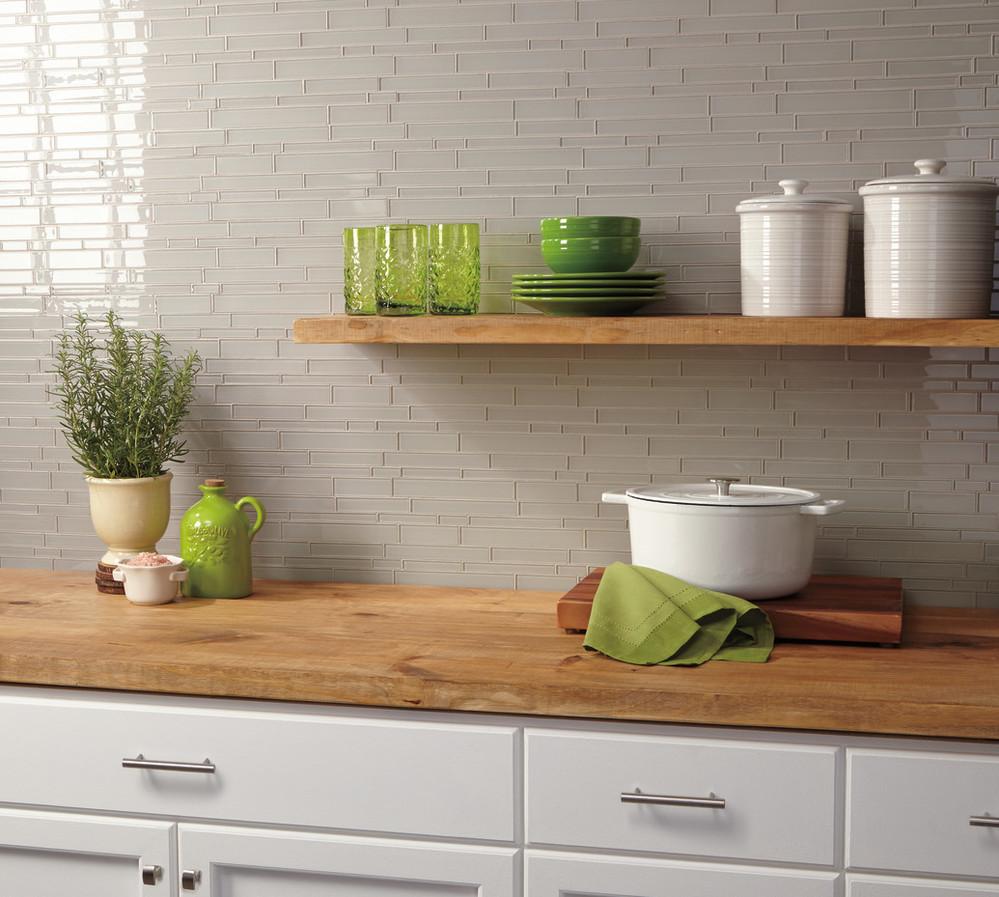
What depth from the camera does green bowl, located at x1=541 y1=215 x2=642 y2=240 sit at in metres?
2.21

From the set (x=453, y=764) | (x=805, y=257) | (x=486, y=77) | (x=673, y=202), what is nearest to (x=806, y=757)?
(x=453, y=764)

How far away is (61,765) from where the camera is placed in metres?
2.04

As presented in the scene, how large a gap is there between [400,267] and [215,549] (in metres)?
0.66

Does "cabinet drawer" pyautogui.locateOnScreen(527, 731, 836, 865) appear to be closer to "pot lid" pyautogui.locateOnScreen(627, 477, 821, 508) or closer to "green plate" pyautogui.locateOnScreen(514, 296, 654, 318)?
"pot lid" pyautogui.locateOnScreen(627, 477, 821, 508)

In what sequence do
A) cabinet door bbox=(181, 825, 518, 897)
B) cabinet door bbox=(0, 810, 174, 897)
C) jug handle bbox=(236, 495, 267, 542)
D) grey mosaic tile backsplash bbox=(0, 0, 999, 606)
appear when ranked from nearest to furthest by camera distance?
cabinet door bbox=(181, 825, 518, 897)
cabinet door bbox=(0, 810, 174, 897)
grey mosaic tile backsplash bbox=(0, 0, 999, 606)
jug handle bbox=(236, 495, 267, 542)

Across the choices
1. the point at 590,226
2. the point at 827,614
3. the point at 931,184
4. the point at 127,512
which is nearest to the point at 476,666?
the point at 827,614

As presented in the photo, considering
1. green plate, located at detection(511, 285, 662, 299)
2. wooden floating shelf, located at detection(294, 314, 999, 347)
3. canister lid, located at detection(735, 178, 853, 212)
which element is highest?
canister lid, located at detection(735, 178, 853, 212)

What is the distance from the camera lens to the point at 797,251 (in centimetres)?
215

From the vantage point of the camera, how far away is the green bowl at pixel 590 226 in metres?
2.21

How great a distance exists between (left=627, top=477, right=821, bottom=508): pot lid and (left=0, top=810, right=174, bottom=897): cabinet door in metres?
0.99

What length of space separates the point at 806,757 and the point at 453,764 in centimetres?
53

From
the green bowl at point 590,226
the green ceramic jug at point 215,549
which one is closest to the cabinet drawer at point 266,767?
the green ceramic jug at point 215,549

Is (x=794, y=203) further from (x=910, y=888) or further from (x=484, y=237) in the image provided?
(x=910, y=888)

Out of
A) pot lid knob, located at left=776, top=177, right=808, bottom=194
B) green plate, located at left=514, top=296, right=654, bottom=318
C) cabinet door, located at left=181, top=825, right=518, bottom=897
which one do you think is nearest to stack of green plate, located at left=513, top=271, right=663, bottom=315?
green plate, located at left=514, top=296, right=654, bottom=318
